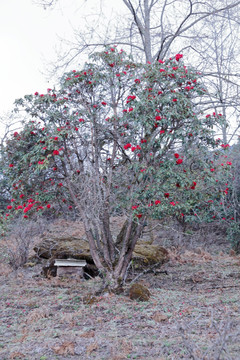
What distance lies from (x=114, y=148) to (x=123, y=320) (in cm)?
273

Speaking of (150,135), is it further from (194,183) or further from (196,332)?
(196,332)

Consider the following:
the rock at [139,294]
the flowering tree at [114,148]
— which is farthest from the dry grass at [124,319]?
the flowering tree at [114,148]

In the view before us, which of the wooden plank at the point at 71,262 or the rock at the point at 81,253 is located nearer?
the wooden plank at the point at 71,262

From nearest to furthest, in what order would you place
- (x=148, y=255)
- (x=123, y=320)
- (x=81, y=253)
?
(x=123, y=320)
(x=81, y=253)
(x=148, y=255)

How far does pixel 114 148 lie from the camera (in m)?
5.78

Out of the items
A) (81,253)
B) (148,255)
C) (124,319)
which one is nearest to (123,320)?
(124,319)

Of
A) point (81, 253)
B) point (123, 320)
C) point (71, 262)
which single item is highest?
point (81, 253)

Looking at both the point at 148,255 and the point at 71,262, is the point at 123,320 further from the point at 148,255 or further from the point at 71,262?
the point at 148,255

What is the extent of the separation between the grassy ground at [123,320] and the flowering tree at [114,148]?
2.77 feet

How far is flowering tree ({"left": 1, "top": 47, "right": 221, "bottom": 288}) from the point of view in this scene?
5.04 meters

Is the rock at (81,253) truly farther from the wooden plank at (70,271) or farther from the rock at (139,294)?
the rock at (139,294)

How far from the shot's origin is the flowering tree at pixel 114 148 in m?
5.04

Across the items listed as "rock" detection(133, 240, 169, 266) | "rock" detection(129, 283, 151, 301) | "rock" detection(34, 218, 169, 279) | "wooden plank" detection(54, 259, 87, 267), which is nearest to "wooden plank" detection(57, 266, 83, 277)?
"wooden plank" detection(54, 259, 87, 267)

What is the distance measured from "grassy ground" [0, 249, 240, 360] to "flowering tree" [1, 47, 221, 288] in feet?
2.77
